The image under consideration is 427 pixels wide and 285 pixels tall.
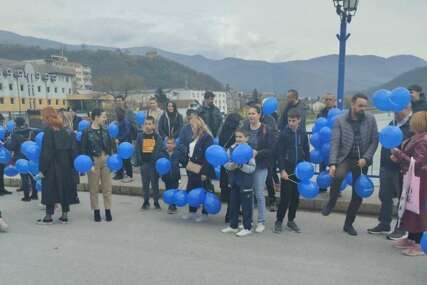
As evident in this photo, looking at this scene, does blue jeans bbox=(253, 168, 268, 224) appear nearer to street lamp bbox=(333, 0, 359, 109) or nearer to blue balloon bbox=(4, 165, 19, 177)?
street lamp bbox=(333, 0, 359, 109)

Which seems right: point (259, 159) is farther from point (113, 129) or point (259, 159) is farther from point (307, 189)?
point (113, 129)

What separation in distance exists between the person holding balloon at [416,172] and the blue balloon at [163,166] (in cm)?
323

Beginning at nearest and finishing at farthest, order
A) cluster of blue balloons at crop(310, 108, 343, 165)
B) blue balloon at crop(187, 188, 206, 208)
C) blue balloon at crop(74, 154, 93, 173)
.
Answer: blue balloon at crop(187, 188, 206, 208), blue balloon at crop(74, 154, 93, 173), cluster of blue balloons at crop(310, 108, 343, 165)

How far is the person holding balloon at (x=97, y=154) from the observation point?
580 cm

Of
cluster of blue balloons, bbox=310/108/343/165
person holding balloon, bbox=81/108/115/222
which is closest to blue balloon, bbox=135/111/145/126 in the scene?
person holding balloon, bbox=81/108/115/222

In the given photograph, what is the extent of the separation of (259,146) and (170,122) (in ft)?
8.95

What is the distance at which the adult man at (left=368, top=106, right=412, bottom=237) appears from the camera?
4707mm

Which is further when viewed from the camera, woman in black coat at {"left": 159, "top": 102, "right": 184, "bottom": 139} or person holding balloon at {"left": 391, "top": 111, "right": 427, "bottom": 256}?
woman in black coat at {"left": 159, "top": 102, "right": 184, "bottom": 139}

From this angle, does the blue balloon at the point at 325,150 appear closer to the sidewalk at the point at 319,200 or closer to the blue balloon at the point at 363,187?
the sidewalk at the point at 319,200

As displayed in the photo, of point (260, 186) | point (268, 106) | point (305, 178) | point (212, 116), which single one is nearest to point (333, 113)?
point (268, 106)

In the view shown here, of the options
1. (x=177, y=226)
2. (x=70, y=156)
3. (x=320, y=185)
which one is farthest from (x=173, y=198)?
(x=320, y=185)

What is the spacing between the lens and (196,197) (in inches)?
215

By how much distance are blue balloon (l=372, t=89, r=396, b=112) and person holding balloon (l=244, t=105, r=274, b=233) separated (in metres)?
1.37

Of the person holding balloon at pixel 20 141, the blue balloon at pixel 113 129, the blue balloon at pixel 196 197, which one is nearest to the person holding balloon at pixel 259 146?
the blue balloon at pixel 196 197
